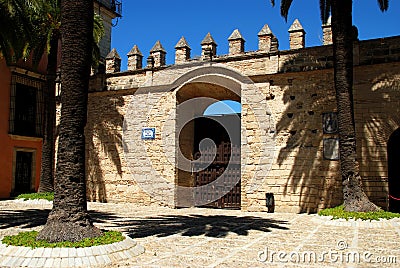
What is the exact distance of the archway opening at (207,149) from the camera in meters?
14.9

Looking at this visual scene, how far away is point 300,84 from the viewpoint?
12523 mm

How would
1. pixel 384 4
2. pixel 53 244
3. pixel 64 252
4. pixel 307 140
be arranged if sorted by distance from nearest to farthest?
pixel 64 252 < pixel 53 244 < pixel 384 4 < pixel 307 140

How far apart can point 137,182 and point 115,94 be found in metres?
3.53

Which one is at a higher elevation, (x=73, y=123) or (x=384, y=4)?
(x=384, y=4)

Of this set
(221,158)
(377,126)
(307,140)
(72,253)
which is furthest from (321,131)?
(72,253)

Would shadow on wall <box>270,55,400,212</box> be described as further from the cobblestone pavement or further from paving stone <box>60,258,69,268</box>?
paving stone <box>60,258,69,268</box>

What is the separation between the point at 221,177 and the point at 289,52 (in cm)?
529

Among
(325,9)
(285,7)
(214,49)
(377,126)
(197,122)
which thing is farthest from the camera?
(197,122)

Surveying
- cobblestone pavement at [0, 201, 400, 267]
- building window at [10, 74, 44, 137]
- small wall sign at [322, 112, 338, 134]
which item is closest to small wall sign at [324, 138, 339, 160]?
small wall sign at [322, 112, 338, 134]

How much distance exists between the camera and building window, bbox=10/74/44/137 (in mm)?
16453

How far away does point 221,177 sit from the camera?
15250 mm

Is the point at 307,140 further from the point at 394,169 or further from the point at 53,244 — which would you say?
the point at 53,244

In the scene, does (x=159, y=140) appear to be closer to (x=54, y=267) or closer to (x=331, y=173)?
(x=331, y=173)

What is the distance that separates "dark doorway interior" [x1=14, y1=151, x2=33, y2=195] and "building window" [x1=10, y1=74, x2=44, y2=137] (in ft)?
2.99
